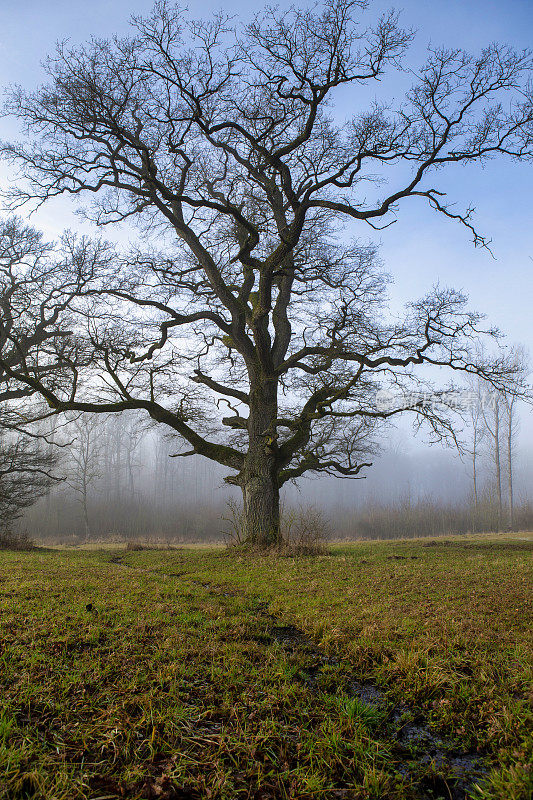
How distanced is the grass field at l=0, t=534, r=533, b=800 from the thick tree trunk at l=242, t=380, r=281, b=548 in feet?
19.3

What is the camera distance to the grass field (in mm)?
1945

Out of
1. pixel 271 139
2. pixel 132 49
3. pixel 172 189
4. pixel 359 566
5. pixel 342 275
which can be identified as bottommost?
pixel 359 566

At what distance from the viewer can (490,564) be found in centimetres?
755

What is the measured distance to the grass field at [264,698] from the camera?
1.95 meters

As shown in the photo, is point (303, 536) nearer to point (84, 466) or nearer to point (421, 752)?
point (421, 752)

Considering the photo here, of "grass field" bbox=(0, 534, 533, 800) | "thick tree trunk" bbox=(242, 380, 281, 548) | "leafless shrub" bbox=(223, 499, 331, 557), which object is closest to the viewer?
"grass field" bbox=(0, 534, 533, 800)

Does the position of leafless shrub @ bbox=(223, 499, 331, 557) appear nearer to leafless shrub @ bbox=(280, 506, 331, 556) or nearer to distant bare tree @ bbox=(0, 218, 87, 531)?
leafless shrub @ bbox=(280, 506, 331, 556)

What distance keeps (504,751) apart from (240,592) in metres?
4.01

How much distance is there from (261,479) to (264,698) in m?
8.35

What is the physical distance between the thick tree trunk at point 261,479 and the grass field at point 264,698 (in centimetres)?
589

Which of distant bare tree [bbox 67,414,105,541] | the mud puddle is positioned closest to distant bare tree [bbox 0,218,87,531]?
distant bare tree [bbox 67,414,105,541]

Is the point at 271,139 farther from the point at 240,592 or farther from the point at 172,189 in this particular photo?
the point at 240,592

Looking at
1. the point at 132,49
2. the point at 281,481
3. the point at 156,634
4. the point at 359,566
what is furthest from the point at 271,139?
the point at 156,634

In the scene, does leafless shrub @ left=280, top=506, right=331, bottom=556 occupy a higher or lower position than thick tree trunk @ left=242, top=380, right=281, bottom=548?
lower
